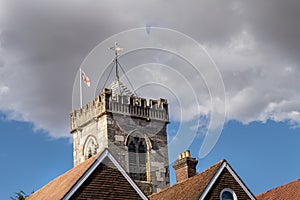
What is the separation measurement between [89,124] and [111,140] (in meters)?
3.61

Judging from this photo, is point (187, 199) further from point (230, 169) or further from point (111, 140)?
point (111, 140)

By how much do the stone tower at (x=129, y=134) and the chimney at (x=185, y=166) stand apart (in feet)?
66.9

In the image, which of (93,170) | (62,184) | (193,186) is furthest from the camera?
(193,186)

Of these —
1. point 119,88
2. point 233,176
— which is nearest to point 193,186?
point 233,176

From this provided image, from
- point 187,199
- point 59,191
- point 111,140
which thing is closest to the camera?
point 59,191

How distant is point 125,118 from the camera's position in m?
59.3

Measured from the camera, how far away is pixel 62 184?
30.7 metres

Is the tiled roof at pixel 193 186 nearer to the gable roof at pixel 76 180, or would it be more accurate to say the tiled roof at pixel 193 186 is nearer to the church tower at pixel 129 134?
the gable roof at pixel 76 180

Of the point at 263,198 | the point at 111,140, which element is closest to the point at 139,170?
the point at 111,140

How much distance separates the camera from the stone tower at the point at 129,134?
190 feet

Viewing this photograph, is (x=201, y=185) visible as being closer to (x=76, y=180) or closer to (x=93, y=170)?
(x=93, y=170)

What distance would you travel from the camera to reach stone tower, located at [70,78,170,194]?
2281 inches

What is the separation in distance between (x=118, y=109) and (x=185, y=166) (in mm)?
23816

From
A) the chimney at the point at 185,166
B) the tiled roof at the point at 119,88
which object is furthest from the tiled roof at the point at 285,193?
the tiled roof at the point at 119,88
